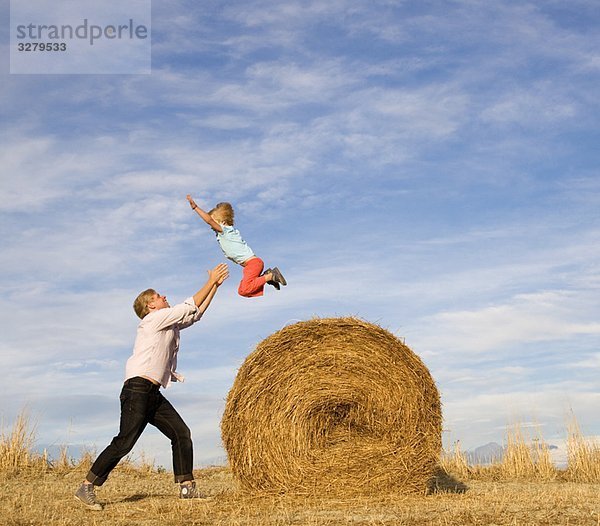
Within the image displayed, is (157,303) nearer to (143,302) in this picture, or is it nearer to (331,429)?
(143,302)

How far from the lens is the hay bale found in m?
8.30

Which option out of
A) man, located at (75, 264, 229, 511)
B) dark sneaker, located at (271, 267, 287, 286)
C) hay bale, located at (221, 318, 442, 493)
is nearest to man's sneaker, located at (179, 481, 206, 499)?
man, located at (75, 264, 229, 511)

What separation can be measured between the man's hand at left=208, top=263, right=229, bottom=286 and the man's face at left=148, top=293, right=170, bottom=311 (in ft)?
1.92

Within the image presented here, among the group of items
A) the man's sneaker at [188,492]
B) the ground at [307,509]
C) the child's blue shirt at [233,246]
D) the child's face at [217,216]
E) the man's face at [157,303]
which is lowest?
the ground at [307,509]

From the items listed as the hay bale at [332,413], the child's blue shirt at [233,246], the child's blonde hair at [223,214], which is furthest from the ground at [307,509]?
the child's blonde hair at [223,214]

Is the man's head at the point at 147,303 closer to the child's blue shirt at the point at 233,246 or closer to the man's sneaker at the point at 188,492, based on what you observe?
the child's blue shirt at the point at 233,246

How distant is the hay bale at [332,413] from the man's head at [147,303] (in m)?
1.11

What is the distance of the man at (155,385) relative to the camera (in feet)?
26.7

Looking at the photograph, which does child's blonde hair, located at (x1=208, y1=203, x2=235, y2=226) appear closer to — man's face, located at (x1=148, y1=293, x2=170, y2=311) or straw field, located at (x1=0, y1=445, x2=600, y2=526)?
man's face, located at (x1=148, y1=293, x2=170, y2=311)

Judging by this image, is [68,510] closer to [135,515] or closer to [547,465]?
[135,515]

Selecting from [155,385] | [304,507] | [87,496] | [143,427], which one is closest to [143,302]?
[155,385]

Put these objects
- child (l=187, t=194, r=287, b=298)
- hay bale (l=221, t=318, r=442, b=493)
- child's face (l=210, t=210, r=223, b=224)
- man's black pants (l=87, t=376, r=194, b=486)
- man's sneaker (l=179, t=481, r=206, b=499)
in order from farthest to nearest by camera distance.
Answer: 1. child's face (l=210, t=210, r=223, b=224)
2. child (l=187, t=194, r=287, b=298)
3. man's sneaker (l=179, t=481, r=206, b=499)
4. hay bale (l=221, t=318, r=442, b=493)
5. man's black pants (l=87, t=376, r=194, b=486)

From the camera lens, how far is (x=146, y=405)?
322 inches

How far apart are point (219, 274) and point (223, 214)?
1104mm
